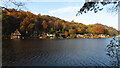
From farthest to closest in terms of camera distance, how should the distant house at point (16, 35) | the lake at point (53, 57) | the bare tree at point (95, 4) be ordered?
the distant house at point (16, 35) → the lake at point (53, 57) → the bare tree at point (95, 4)

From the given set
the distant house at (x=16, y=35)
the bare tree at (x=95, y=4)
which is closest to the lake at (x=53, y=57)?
the bare tree at (x=95, y=4)

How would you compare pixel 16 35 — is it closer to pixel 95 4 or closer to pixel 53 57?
pixel 53 57

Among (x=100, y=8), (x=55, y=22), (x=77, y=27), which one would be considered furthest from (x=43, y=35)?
(x=100, y=8)

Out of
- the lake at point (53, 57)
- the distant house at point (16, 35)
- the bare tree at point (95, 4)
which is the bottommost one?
the lake at point (53, 57)

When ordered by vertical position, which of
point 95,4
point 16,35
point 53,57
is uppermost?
point 95,4

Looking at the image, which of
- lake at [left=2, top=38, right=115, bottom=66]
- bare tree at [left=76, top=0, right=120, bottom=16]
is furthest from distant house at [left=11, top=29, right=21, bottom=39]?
bare tree at [left=76, top=0, right=120, bottom=16]

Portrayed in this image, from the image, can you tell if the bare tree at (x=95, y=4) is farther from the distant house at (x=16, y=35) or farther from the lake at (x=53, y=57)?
the distant house at (x=16, y=35)

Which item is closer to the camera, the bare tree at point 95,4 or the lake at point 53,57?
the bare tree at point 95,4

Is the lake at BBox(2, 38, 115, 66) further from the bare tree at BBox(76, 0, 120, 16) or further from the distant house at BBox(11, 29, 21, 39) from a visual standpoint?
the distant house at BBox(11, 29, 21, 39)

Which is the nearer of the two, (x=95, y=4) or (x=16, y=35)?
(x=95, y=4)

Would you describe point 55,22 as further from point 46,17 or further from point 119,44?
point 119,44

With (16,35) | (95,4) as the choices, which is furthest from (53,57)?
(16,35)

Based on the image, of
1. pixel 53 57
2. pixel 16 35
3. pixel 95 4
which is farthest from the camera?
pixel 16 35

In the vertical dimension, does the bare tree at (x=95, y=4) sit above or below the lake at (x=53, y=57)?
above
